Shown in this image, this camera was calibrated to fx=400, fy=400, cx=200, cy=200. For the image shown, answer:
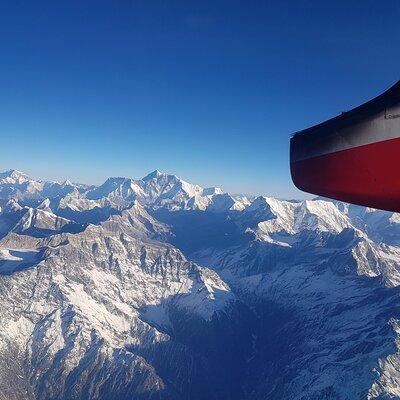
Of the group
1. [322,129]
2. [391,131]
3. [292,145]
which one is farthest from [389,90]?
[292,145]

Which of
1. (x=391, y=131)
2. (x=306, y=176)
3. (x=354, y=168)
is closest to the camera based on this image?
(x=391, y=131)

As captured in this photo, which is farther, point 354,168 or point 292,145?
point 292,145

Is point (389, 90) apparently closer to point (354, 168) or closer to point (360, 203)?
point (354, 168)

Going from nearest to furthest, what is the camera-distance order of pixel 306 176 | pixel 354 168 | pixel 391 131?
1. pixel 391 131
2. pixel 354 168
3. pixel 306 176

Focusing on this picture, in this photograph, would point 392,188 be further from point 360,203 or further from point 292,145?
point 292,145

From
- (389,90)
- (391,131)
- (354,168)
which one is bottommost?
(354,168)

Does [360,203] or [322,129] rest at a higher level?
[322,129]
